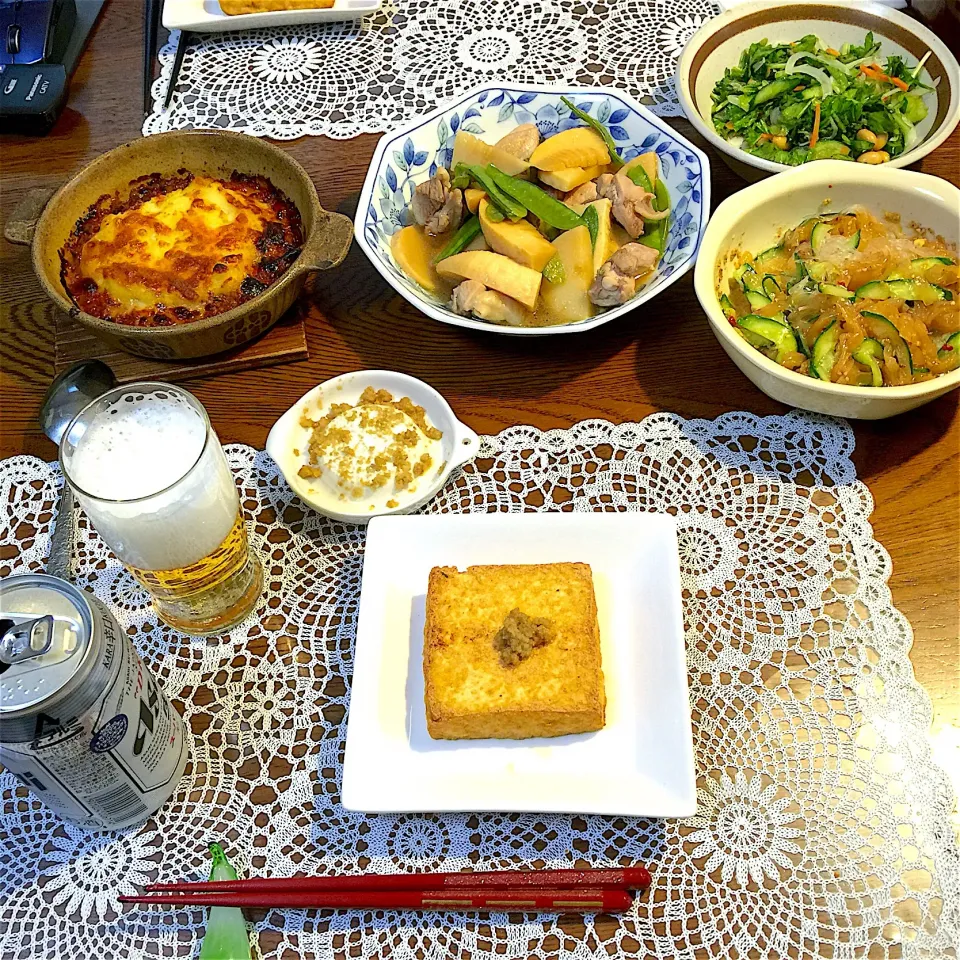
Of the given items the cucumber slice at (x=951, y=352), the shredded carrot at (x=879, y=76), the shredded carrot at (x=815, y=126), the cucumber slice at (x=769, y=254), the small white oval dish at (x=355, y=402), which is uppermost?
the shredded carrot at (x=879, y=76)

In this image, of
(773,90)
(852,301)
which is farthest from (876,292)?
(773,90)

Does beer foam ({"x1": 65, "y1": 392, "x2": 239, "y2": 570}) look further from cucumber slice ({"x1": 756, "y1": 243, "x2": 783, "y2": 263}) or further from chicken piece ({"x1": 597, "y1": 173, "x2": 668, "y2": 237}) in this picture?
cucumber slice ({"x1": 756, "y1": 243, "x2": 783, "y2": 263})

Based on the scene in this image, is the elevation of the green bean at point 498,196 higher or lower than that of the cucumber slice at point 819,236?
lower

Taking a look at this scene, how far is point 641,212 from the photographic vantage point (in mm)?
1749

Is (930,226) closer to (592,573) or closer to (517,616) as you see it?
(592,573)

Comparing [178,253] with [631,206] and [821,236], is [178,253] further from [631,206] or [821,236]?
[821,236]

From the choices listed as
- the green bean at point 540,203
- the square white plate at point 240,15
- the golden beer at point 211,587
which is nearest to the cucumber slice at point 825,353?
the green bean at point 540,203

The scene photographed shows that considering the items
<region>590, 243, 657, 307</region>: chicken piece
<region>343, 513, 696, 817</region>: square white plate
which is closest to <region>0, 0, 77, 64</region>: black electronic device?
<region>590, 243, 657, 307</region>: chicken piece

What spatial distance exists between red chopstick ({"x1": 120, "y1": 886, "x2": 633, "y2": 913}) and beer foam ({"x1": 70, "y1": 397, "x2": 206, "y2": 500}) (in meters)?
0.58

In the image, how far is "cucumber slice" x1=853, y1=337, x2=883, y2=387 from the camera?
1518 millimetres

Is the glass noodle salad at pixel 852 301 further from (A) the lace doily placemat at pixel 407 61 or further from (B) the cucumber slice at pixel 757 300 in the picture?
(A) the lace doily placemat at pixel 407 61

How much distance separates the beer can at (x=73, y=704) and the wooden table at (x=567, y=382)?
0.66 meters

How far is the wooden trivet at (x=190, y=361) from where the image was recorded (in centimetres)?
177

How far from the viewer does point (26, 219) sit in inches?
68.4
